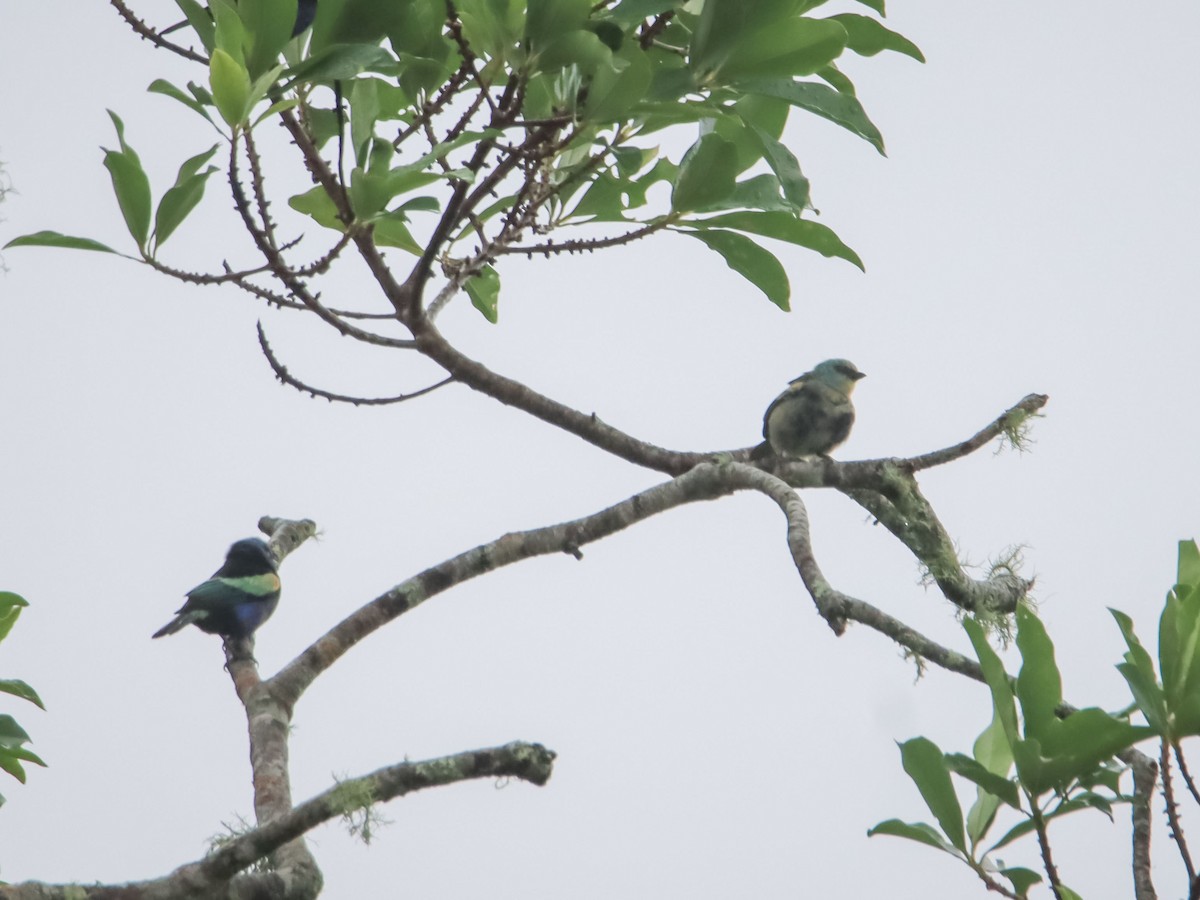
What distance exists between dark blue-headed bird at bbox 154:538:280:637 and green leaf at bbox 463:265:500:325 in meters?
1.85

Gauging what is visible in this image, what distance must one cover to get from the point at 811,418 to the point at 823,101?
130 inches

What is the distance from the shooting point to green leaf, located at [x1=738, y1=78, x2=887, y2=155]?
2.40 m

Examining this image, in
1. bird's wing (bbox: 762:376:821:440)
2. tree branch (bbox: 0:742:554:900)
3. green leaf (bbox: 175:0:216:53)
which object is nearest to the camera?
tree branch (bbox: 0:742:554:900)

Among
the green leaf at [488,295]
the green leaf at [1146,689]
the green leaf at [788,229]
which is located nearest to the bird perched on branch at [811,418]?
the green leaf at [488,295]

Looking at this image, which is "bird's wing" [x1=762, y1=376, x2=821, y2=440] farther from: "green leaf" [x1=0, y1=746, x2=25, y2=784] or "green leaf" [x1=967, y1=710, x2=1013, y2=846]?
"green leaf" [x1=0, y1=746, x2=25, y2=784]

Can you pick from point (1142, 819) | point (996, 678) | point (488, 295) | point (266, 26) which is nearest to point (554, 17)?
point (266, 26)

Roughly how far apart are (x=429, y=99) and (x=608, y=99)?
1.58 feet

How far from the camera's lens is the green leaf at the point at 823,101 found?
94.3 inches

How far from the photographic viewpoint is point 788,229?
9.01 feet

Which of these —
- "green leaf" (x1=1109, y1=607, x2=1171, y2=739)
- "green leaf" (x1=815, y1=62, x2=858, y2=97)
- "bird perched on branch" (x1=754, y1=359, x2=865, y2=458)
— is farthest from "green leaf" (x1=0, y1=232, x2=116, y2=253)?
"bird perched on branch" (x1=754, y1=359, x2=865, y2=458)

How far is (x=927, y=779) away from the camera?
2.38 meters

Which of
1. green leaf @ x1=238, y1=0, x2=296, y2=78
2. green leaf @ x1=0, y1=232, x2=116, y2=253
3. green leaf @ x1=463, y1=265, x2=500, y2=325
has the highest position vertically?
green leaf @ x1=463, y1=265, x2=500, y2=325

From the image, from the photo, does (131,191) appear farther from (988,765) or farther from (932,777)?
(988,765)

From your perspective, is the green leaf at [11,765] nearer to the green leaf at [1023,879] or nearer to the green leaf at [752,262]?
the green leaf at [752,262]
